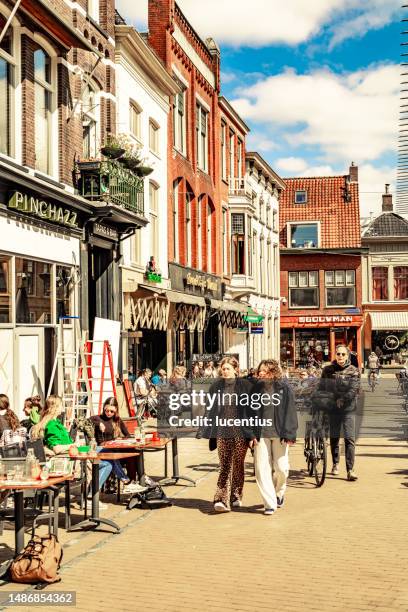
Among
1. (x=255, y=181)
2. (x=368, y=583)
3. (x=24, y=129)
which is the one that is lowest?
(x=368, y=583)

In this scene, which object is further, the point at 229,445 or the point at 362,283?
the point at 362,283

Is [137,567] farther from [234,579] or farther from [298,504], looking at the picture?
[298,504]

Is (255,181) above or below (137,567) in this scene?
above

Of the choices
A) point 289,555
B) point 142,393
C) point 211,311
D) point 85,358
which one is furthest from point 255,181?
point 289,555

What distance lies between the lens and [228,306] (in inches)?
1399

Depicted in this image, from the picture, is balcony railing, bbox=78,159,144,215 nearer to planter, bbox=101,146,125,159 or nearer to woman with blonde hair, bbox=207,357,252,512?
planter, bbox=101,146,125,159

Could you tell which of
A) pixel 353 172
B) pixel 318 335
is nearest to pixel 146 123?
pixel 318 335

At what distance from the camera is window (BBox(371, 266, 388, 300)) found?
57.8 m

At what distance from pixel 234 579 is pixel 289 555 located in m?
1.03

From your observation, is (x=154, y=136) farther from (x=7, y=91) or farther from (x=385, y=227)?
(x=385, y=227)

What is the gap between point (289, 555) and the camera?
8773 mm

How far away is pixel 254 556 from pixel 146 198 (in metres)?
18.9

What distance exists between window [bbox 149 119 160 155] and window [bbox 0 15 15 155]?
11084 mm

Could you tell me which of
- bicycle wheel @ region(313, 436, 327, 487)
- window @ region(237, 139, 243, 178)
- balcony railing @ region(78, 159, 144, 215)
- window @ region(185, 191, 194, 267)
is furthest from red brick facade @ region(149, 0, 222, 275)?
bicycle wheel @ region(313, 436, 327, 487)
